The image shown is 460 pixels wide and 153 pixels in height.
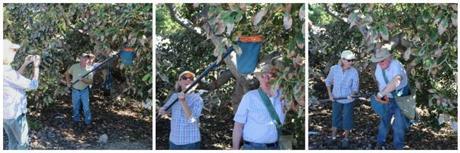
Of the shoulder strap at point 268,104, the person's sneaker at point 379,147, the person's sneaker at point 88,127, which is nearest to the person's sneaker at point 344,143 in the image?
the person's sneaker at point 379,147

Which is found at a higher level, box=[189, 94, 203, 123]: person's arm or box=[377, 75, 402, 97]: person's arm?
box=[377, 75, 402, 97]: person's arm

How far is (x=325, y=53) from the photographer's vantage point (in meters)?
4.86

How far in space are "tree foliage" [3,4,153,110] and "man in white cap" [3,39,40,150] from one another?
11cm

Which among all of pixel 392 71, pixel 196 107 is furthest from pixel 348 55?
pixel 196 107

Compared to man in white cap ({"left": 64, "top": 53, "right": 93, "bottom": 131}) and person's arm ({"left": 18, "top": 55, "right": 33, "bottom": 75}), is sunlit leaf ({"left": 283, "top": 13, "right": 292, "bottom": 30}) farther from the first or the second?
person's arm ({"left": 18, "top": 55, "right": 33, "bottom": 75})

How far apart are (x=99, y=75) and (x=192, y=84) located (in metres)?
0.79

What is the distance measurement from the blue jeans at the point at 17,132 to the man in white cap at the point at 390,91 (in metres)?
2.34

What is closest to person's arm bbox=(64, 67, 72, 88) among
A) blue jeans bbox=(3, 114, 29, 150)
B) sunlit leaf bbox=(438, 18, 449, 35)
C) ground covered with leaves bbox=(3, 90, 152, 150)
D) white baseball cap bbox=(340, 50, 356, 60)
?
ground covered with leaves bbox=(3, 90, 152, 150)

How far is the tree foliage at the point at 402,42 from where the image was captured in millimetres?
4656

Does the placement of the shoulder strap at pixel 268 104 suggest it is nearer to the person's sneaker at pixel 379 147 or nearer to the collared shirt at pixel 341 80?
the collared shirt at pixel 341 80

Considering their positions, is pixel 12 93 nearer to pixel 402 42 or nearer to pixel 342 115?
pixel 342 115

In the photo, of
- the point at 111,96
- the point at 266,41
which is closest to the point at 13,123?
the point at 111,96

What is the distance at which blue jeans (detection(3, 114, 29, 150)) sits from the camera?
492 centimetres

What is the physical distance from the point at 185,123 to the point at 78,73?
0.99 meters
